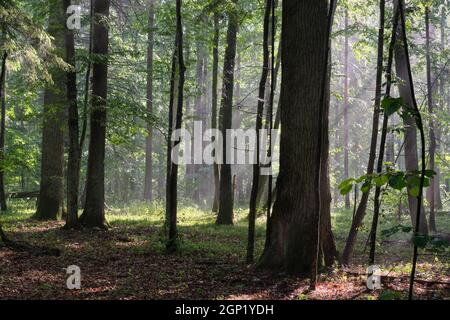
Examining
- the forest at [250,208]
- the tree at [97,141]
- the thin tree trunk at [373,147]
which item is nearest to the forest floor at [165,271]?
the forest at [250,208]

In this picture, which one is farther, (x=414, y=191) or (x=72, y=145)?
(x=72, y=145)

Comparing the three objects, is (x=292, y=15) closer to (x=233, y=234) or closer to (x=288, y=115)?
(x=288, y=115)

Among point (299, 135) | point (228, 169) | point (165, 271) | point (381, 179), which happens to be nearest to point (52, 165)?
point (228, 169)

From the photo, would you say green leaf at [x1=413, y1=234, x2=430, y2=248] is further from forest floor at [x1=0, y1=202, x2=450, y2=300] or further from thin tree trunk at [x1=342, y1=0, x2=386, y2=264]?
thin tree trunk at [x1=342, y1=0, x2=386, y2=264]

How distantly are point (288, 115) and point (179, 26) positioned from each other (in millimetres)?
3198

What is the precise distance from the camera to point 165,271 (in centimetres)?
834

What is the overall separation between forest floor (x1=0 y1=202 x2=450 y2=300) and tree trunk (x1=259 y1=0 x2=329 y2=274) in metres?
0.52

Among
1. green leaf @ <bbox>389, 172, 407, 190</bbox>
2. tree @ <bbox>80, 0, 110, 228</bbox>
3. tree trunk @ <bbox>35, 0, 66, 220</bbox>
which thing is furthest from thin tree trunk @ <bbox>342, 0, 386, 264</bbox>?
tree trunk @ <bbox>35, 0, 66, 220</bbox>

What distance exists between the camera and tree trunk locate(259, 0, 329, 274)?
755 cm

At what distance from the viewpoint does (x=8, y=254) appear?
30.0 feet

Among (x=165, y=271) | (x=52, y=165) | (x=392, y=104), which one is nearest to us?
(x=392, y=104)

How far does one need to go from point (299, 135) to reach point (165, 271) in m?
3.33

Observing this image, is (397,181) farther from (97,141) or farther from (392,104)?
(97,141)

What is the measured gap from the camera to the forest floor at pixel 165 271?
662 cm
